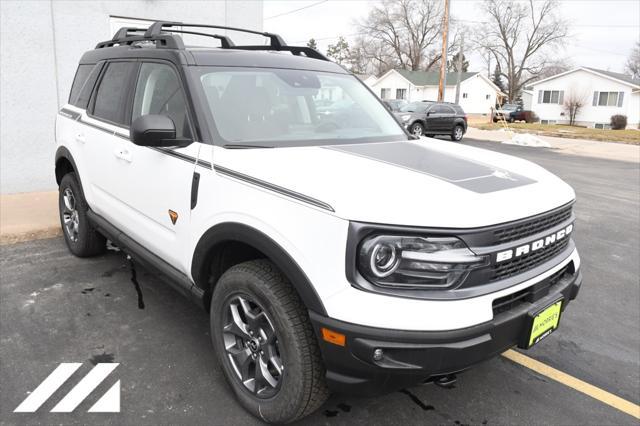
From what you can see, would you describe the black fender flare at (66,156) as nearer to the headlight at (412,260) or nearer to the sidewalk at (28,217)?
the sidewalk at (28,217)

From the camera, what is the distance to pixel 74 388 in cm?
287

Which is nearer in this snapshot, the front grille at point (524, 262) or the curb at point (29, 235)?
the front grille at point (524, 262)

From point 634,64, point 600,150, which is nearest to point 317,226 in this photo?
point 600,150

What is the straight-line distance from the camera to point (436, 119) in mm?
21641

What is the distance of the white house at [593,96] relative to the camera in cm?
4262

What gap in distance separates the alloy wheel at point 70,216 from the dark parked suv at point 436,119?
1740cm

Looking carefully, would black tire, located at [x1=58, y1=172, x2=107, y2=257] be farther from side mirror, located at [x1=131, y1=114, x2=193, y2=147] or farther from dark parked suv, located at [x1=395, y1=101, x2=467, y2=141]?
dark parked suv, located at [x1=395, y1=101, x2=467, y2=141]

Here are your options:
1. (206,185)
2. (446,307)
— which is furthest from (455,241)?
(206,185)

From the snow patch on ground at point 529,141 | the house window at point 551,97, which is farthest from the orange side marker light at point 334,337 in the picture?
the house window at point 551,97

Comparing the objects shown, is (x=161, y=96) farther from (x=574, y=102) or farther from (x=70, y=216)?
(x=574, y=102)

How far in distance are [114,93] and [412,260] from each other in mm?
2942

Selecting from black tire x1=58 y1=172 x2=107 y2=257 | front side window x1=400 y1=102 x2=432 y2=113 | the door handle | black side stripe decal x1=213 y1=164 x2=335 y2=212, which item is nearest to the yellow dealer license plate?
black side stripe decal x1=213 y1=164 x2=335 y2=212

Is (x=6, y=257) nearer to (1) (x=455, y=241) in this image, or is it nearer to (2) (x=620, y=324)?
(1) (x=455, y=241)

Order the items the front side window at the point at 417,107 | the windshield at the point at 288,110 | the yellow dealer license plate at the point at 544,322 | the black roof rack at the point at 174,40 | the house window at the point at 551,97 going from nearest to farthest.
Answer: the yellow dealer license plate at the point at 544,322 → the windshield at the point at 288,110 → the black roof rack at the point at 174,40 → the front side window at the point at 417,107 → the house window at the point at 551,97
